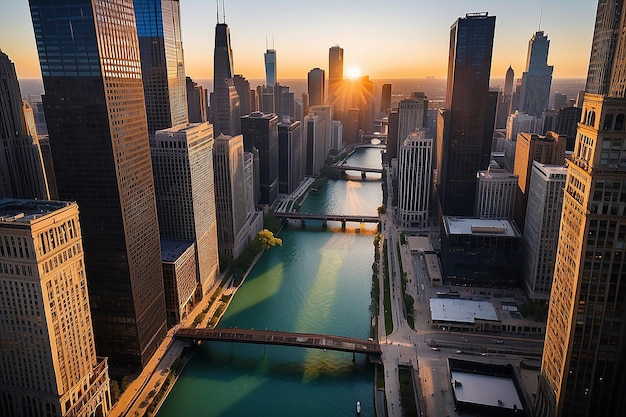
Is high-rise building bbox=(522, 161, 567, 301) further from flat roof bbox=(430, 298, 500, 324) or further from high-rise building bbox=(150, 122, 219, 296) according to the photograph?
high-rise building bbox=(150, 122, 219, 296)

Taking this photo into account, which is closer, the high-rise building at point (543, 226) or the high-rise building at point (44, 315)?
the high-rise building at point (44, 315)

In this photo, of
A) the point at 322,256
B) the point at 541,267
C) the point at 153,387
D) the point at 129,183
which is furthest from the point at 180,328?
the point at 541,267

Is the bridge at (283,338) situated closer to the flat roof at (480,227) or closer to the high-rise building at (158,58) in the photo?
the flat roof at (480,227)

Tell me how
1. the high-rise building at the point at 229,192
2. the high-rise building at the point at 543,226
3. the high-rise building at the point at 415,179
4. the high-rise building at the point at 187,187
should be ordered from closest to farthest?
the high-rise building at the point at 187,187, the high-rise building at the point at 543,226, the high-rise building at the point at 229,192, the high-rise building at the point at 415,179

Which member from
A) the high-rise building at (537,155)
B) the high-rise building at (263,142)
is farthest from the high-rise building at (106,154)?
the high-rise building at (263,142)

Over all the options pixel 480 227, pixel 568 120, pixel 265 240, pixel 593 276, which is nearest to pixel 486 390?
pixel 593 276

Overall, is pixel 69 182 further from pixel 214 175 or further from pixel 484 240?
pixel 484 240

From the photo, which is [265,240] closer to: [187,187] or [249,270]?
[249,270]
